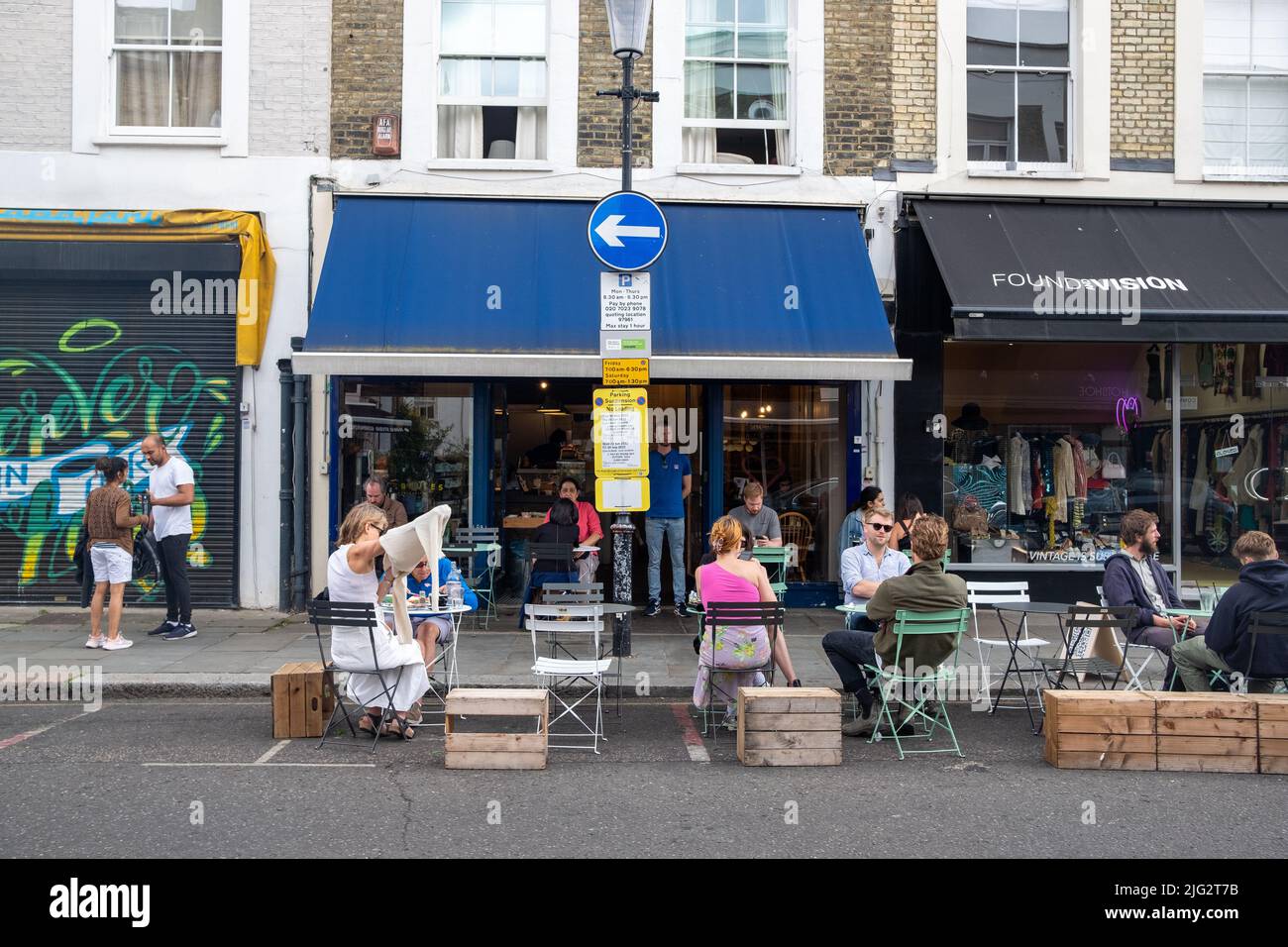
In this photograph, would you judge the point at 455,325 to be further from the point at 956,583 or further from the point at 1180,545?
the point at 1180,545

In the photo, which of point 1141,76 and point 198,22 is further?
point 1141,76

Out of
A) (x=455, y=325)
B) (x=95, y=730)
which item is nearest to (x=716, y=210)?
(x=455, y=325)

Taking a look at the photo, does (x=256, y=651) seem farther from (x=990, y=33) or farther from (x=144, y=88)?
(x=990, y=33)

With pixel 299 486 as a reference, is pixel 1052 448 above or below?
above

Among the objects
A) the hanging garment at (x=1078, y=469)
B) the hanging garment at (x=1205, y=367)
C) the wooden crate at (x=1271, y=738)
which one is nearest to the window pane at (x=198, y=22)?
the hanging garment at (x=1078, y=469)

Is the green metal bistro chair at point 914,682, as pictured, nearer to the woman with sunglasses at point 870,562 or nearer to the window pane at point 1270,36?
the woman with sunglasses at point 870,562

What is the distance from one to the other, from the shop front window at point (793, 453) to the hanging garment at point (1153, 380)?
11.5 feet

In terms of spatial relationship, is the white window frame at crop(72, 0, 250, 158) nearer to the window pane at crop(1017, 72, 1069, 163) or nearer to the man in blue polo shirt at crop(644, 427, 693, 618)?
the man in blue polo shirt at crop(644, 427, 693, 618)

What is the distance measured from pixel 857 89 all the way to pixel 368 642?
8.44m

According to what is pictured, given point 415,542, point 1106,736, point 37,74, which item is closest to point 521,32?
point 37,74

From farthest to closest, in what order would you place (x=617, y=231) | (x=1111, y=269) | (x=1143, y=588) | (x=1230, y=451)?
1. (x=1230, y=451)
2. (x=1111, y=269)
3. (x=617, y=231)
4. (x=1143, y=588)

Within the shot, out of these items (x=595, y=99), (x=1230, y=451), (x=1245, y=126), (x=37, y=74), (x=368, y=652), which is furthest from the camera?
(x=1245, y=126)

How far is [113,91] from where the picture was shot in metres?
11.9

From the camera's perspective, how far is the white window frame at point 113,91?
38.2 ft
